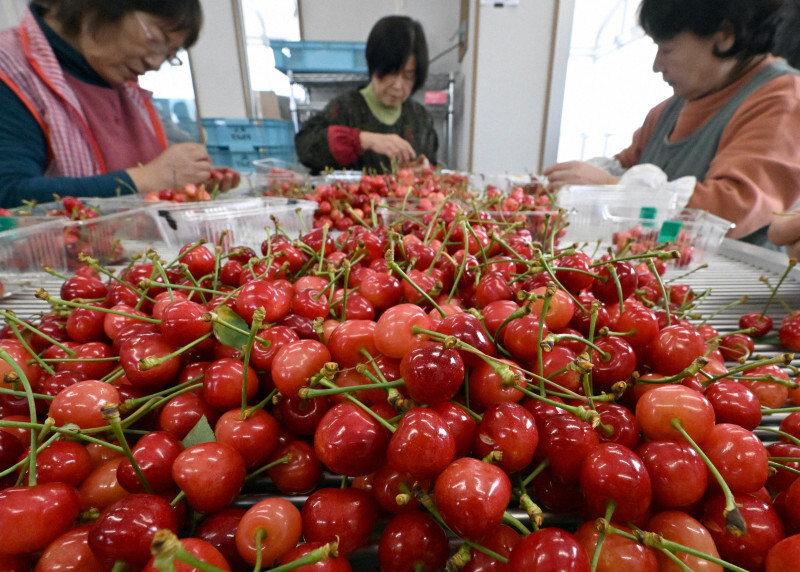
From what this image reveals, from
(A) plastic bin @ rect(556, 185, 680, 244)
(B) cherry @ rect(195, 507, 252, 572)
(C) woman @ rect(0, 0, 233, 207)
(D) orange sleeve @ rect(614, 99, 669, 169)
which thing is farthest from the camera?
(D) orange sleeve @ rect(614, 99, 669, 169)

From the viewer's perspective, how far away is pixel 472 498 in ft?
0.87

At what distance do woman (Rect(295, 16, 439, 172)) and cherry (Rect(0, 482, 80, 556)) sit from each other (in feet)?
7.05

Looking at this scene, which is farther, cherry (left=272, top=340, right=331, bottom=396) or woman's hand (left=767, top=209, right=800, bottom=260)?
woman's hand (left=767, top=209, right=800, bottom=260)

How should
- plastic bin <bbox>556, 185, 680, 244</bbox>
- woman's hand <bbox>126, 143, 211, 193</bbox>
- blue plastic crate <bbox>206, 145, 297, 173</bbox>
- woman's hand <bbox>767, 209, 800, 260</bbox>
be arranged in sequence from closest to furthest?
woman's hand <bbox>767, 209, 800, 260</bbox>, plastic bin <bbox>556, 185, 680, 244</bbox>, woman's hand <bbox>126, 143, 211, 193</bbox>, blue plastic crate <bbox>206, 145, 297, 173</bbox>

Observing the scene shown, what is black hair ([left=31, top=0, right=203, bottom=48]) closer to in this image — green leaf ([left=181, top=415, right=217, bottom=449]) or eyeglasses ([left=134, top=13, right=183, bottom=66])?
eyeglasses ([left=134, top=13, right=183, bottom=66])

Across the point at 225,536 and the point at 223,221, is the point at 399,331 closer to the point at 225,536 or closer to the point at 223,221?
the point at 225,536

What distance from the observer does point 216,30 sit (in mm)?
3984

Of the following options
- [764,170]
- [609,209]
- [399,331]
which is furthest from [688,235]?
[399,331]

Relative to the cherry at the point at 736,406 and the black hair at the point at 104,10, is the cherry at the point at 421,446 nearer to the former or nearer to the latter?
the cherry at the point at 736,406

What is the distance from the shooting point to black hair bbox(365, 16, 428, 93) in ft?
7.76

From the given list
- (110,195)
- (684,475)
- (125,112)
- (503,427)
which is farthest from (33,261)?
(125,112)

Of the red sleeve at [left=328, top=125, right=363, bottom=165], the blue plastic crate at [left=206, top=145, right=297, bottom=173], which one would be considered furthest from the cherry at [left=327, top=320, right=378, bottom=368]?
the blue plastic crate at [left=206, top=145, right=297, bottom=173]

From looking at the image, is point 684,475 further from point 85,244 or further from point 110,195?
point 110,195

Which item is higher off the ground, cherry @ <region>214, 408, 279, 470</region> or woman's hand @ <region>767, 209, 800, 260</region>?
woman's hand @ <region>767, 209, 800, 260</region>
